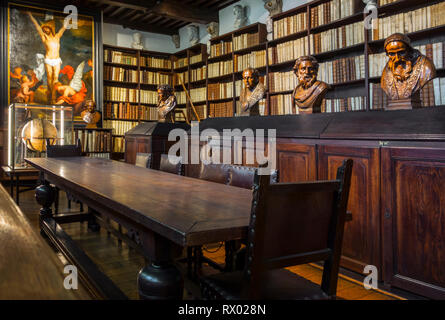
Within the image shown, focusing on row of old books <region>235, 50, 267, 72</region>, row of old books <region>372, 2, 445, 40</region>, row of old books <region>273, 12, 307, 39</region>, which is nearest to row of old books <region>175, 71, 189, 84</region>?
row of old books <region>235, 50, 267, 72</region>

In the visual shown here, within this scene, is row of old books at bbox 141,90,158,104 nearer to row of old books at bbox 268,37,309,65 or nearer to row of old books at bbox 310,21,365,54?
row of old books at bbox 268,37,309,65

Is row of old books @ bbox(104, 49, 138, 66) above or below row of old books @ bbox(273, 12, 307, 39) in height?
above

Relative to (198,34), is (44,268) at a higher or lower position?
lower

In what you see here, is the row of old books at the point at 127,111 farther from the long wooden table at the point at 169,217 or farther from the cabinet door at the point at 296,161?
the long wooden table at the point at 169,217

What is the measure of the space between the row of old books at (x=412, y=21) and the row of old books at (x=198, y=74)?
11.0 ft

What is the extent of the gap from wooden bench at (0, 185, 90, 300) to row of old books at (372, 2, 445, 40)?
386 cm

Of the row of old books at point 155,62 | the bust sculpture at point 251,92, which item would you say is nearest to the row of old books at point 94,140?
the row of old books at point 155,62

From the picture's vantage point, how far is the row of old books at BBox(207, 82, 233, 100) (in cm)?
589

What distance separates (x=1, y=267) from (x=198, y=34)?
24.2ft

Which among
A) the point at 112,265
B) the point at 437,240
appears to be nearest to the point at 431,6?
the point at 437,240

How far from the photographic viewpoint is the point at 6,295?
1.57 feet

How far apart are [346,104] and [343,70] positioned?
41 cm

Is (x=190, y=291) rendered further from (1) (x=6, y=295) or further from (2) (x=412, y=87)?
(2) (x=412, y=87)

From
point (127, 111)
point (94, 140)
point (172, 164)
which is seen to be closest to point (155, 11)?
point (127, 111)
